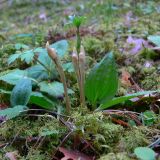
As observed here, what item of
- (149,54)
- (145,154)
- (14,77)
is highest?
(14,77)

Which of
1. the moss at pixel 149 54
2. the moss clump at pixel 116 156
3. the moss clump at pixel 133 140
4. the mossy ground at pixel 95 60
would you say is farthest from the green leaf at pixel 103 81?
the moss at pixel 149 54

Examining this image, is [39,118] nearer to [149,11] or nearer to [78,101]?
[78,101]

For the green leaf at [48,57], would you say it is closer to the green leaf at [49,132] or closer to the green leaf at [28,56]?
the green leaf at [28,56]

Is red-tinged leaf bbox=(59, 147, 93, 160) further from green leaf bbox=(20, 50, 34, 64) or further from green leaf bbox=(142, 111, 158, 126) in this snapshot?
green leaf bbox=(20, 50, 34, 64)

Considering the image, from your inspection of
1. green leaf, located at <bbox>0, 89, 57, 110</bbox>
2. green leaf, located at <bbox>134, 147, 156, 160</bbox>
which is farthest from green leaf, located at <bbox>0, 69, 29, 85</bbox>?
green leaf, located at <bbox>134, 147, 156, 160</bbox>

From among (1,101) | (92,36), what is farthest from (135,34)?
(1,101)

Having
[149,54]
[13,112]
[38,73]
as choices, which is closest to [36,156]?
[13,112]

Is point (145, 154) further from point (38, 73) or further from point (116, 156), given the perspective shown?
point (38, 73)
